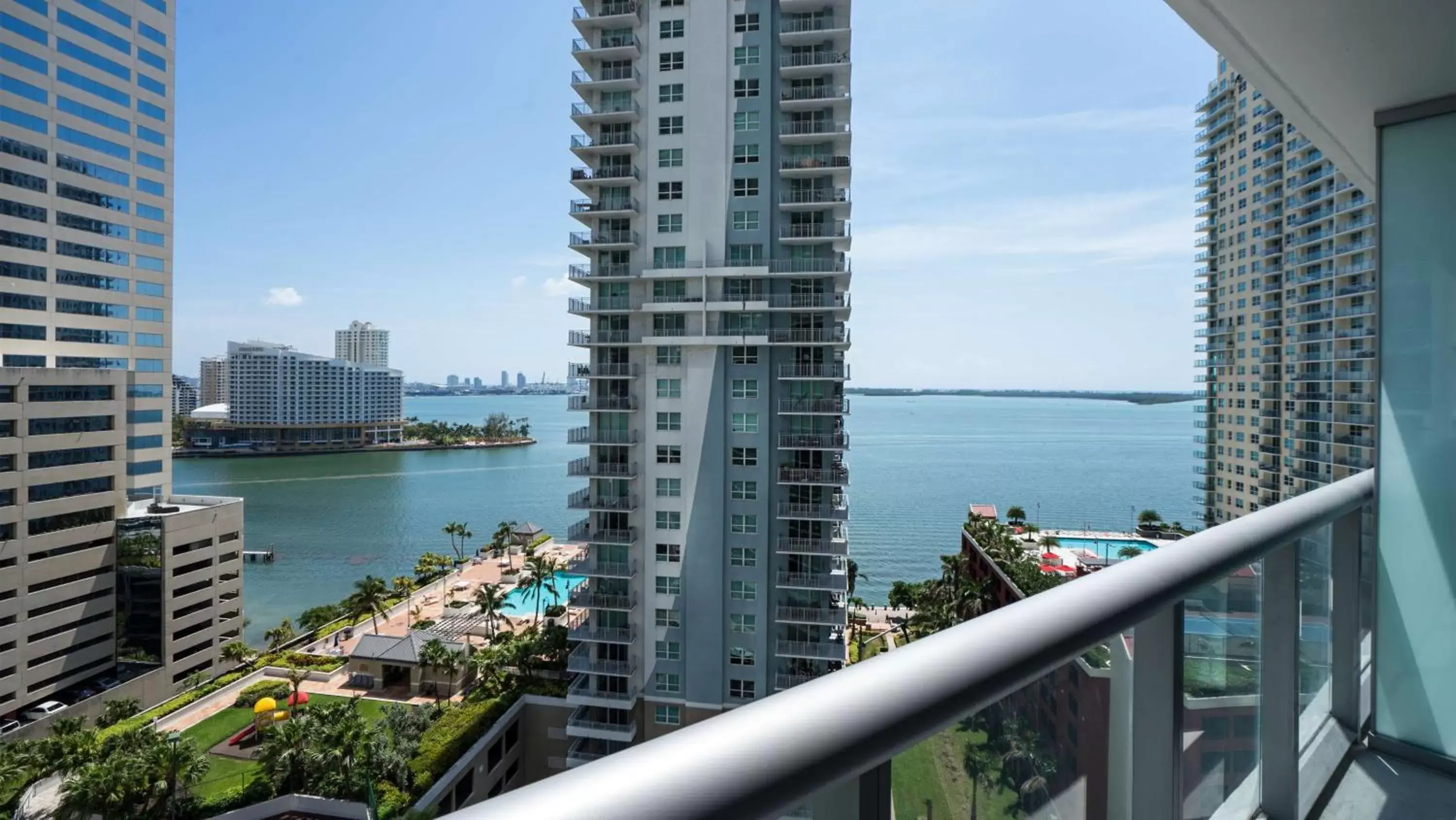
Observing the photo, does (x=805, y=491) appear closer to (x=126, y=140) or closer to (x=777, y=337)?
(x=777, y=337)

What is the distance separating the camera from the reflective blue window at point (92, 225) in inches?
587

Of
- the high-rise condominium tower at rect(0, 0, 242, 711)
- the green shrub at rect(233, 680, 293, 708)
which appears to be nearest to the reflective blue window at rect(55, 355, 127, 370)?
the high-rise condominium tower at rect(0, 0, 242, 711)

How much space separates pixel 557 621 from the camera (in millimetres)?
17641

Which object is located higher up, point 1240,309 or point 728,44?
point 728,44

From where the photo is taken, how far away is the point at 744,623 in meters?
11.1

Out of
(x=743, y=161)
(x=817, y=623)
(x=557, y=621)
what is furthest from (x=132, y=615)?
(x=743, y=161)

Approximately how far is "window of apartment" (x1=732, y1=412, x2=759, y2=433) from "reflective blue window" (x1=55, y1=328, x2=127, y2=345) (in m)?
14.7

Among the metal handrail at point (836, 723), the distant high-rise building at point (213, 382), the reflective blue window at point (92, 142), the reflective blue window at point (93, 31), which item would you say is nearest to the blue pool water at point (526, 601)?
the reflective blue window at point (92, 142)

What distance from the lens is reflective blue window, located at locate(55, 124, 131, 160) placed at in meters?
15.1

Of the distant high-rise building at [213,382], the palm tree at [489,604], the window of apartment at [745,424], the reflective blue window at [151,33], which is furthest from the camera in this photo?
the distant high-rise building at [213,382]

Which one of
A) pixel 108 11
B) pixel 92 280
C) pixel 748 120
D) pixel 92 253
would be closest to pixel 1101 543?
pixel 748 120

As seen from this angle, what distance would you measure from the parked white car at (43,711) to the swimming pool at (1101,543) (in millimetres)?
25298

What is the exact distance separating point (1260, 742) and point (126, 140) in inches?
878

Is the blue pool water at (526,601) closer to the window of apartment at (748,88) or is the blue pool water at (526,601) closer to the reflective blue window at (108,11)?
the window of apartment at (748,88)
